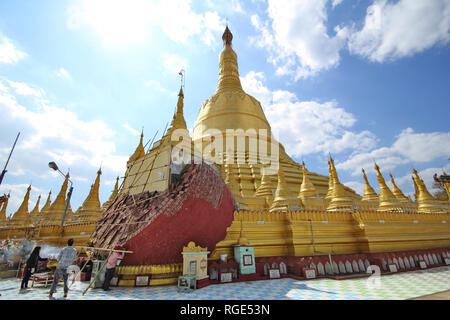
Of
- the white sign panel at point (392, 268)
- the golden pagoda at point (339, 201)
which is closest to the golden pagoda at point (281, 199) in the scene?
the golden pagoda at point (339, 201)

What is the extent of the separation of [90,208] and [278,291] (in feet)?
38.5

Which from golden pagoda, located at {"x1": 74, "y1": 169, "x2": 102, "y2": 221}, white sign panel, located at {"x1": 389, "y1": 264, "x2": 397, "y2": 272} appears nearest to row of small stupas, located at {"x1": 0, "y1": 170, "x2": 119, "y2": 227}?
golden pagoda, located at {"x1": 74, "y1": 169, "x2": 102, "y2": 221}

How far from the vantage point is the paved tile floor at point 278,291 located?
434 cm

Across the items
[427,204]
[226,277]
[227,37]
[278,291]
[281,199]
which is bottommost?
[278,291]

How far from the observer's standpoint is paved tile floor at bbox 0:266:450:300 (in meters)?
4.34

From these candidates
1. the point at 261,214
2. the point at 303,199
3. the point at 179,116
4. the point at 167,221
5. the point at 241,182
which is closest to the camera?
the point at 167,221

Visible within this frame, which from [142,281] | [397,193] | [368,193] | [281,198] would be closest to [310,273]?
[281,198]

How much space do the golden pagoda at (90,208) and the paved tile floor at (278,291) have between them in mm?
6052

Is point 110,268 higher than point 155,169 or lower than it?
lower

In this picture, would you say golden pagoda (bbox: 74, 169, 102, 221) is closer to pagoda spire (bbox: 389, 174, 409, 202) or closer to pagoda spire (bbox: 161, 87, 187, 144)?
pagoda spire (bbox: 161, 87, 187, 144)

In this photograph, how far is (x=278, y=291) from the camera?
496 centimetres

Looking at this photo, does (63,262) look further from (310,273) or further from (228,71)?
(228,71)
